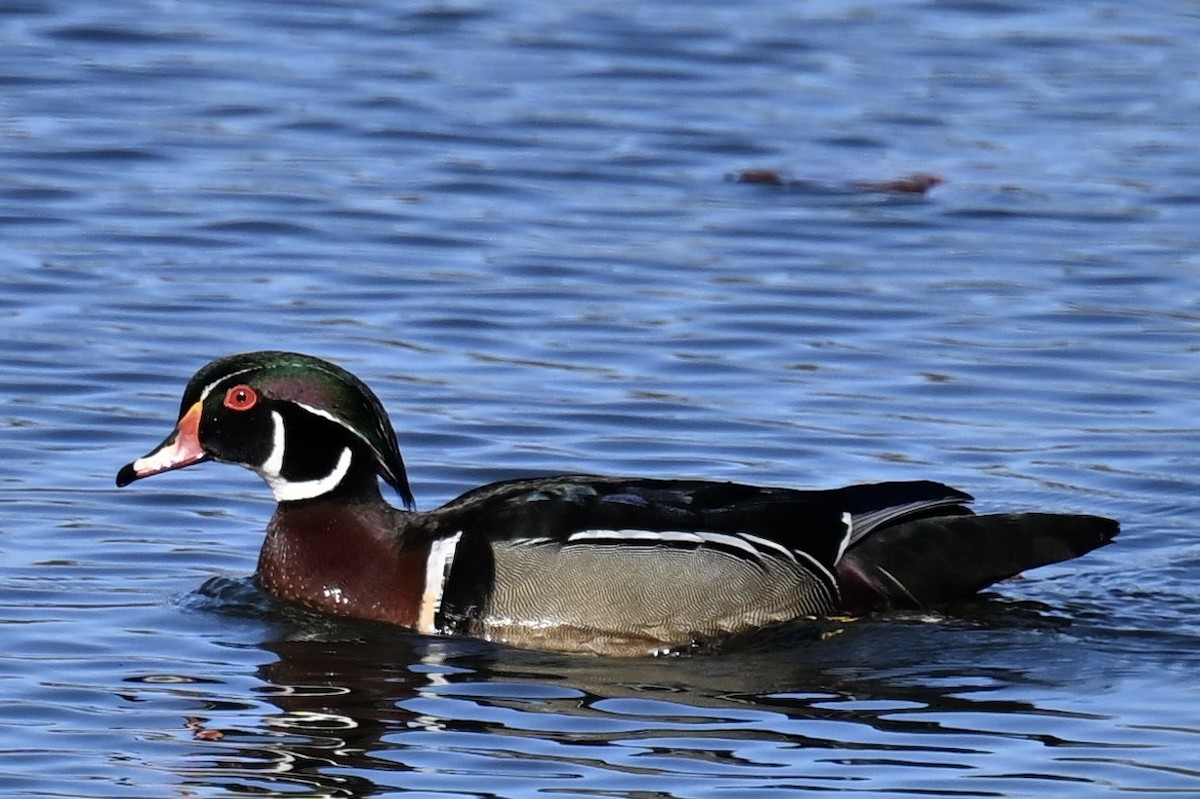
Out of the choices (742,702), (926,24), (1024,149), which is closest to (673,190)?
(1024,149)

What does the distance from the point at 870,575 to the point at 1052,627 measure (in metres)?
0.76

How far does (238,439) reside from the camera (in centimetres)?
1080

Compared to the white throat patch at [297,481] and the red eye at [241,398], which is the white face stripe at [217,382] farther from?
the white throat patch at [297,481]

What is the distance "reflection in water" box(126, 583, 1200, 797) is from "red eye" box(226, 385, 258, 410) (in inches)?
30.3

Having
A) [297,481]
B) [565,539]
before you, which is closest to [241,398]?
[297,481]

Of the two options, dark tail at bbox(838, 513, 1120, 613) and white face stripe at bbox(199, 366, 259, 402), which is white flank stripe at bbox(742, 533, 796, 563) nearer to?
dark tail at bbox(838, 513, 1120, 613)

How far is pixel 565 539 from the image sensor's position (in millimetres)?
10328

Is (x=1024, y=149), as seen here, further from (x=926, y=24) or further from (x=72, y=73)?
(x=72, y=73)

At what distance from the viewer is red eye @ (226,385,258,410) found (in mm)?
10742

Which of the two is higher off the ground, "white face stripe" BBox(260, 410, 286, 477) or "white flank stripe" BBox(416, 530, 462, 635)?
"white face stripe" BBox(260, 410, 286, 477)

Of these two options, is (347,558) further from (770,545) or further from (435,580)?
(770,545)

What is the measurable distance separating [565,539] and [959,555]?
1657mm

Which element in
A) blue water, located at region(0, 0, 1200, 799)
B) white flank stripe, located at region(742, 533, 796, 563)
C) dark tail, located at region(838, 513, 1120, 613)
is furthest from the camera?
dark tail, located at region(838, 513, 1120, 613)

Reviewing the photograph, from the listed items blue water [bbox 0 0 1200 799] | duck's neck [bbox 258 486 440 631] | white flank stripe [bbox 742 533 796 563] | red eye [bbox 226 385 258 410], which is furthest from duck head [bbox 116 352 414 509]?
white flank stripe [bbox 742 533 796 563]
